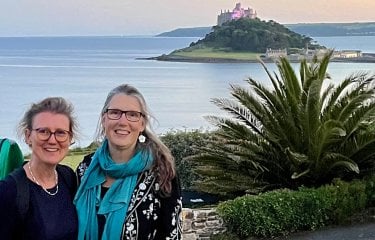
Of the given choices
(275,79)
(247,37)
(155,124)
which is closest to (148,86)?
(247,37)

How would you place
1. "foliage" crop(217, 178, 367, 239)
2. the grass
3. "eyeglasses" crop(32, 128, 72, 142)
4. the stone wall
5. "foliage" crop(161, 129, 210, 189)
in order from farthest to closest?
the grass → "foliage" crop(161, 129, 210, 189) → "foliage" crop(217, 178, 367, 239) → the stone wall → "eyeglasses" crop(32, 128, 72, 142)

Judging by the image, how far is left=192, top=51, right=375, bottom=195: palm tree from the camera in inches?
400

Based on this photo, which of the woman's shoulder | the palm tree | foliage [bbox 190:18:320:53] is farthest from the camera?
foliage [bbox 190:18:320:53]

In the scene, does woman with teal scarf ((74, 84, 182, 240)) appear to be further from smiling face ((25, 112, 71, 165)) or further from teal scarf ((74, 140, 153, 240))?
smiling face ((25, 112, 71, 165))

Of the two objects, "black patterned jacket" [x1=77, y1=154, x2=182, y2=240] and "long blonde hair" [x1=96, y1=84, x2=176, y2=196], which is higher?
"long blonde hair" [x1=96, y1=84, x2=176, y2=196]

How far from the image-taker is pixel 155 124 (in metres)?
3.18

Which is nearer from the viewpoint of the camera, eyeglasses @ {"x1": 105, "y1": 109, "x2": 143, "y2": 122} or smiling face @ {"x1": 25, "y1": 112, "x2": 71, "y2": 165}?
smiling face @ {"x1": 25, "y1": 112, "x2": 71, "y2": 165}

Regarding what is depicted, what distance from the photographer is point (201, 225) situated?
795cm

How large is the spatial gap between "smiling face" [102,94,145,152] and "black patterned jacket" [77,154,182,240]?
0.53 ft

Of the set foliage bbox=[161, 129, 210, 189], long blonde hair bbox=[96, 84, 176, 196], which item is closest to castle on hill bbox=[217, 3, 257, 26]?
foliage bbox=[161, 129, 210, 189]

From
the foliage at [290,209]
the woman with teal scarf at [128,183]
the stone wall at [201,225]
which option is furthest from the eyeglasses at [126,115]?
the foliage at [290,209]

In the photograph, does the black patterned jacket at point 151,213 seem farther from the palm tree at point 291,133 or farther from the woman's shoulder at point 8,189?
the palm tree at point 291,133

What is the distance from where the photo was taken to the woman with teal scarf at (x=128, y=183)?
294 cm

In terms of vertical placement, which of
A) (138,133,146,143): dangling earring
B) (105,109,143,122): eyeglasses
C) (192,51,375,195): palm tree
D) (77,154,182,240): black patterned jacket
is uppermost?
(105,109,143,122): eyeglasses
